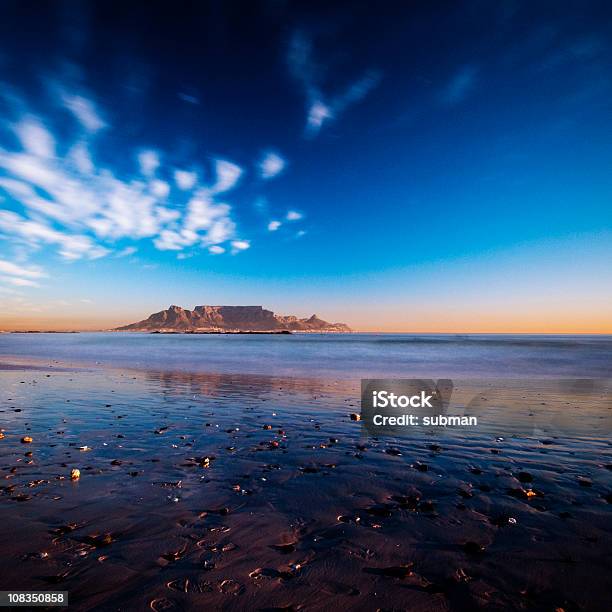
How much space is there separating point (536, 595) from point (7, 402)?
23.0 meters

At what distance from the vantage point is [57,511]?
7383 mm

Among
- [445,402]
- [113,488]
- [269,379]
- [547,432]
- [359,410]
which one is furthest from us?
[269,379]

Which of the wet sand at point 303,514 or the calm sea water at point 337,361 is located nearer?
the wet sand at point 303,514

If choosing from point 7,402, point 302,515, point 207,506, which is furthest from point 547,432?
point 7,402

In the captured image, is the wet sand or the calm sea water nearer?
the wet sand

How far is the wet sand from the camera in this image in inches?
210

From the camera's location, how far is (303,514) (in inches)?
297

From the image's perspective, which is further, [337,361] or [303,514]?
[337,361]

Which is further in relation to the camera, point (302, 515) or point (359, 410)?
point (359, 410)

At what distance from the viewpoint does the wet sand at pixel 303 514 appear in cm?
533

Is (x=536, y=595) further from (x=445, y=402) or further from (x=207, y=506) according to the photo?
(x=445, y=402)

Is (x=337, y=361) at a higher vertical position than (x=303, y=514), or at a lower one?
lower

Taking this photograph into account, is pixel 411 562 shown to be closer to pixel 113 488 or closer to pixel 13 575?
pixel 13 575

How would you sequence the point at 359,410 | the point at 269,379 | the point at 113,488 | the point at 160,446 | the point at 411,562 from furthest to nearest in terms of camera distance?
the point at 269,379 < the point at 359,410 < the point at 160,446 < the point at 113,488 < the point at 411,562
